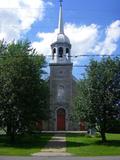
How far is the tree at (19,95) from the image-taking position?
1299 inches

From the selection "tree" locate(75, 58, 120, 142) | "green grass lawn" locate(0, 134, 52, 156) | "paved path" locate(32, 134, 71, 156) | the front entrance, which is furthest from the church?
"paved path" locate(32, 134, 71, 156)

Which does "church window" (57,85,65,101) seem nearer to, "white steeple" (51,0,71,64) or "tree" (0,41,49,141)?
"white steeple" (51,0,71,64)

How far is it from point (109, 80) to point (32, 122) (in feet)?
25.1

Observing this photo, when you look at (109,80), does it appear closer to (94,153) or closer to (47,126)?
(94,153)

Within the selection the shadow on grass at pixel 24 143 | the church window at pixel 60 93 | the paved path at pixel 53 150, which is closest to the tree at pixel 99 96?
the paved path at pixel 53 150

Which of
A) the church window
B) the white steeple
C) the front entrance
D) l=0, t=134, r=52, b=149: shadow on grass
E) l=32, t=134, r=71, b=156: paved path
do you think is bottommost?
l=32, t=134, r=71, b=156: paved path

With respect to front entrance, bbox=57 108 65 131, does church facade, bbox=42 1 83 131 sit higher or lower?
higher

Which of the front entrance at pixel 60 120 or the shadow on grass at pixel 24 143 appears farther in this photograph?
the front entrance at pixel 60 120

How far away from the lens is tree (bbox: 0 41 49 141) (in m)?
33.0

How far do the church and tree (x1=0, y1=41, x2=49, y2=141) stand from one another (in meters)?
26.3

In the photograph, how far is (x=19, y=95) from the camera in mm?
33344

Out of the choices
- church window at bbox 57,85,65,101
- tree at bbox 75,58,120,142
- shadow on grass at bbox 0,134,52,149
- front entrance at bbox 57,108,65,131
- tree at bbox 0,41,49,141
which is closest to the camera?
shadow on grass at bbox 0,134,52,149

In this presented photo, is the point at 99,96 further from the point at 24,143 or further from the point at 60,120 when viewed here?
the point at 60,120

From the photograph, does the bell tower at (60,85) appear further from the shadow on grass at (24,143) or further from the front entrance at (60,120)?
the shadow on grass at (24,143)
